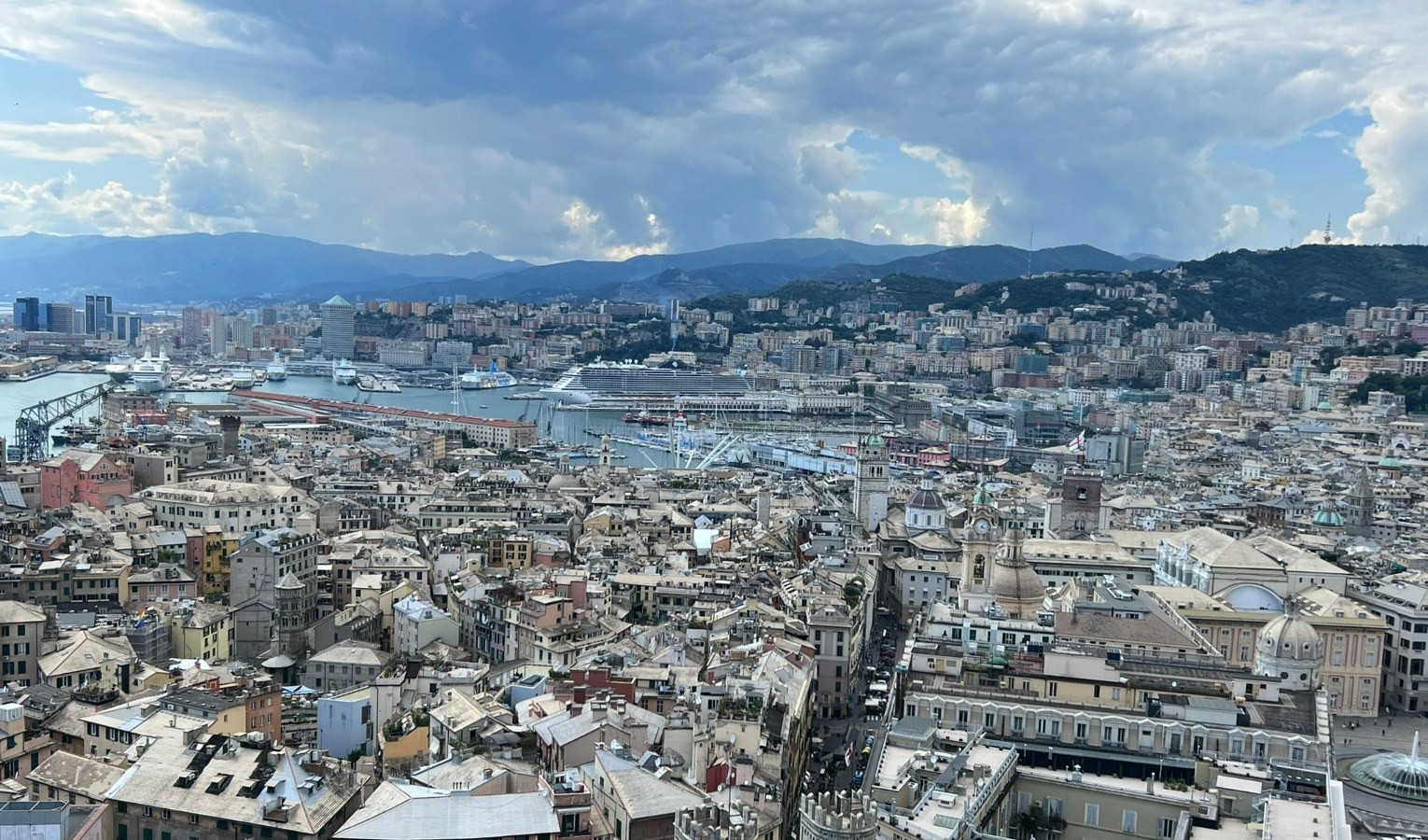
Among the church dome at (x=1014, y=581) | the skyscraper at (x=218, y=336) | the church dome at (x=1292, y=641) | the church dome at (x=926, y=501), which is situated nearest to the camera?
the church dome at (x=1292, y=641)

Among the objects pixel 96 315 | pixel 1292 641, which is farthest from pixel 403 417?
pixel 96 315

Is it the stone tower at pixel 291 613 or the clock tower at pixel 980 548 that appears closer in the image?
the stone tower at pixel 291 613

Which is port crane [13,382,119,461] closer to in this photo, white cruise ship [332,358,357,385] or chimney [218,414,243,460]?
chimney [218,414,243,460]

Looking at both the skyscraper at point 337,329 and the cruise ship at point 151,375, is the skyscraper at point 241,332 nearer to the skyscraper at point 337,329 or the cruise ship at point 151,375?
the skyscraper at point 337,329

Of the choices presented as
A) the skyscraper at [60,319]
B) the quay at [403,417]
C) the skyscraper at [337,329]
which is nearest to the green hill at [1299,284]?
the quay at [403,417]

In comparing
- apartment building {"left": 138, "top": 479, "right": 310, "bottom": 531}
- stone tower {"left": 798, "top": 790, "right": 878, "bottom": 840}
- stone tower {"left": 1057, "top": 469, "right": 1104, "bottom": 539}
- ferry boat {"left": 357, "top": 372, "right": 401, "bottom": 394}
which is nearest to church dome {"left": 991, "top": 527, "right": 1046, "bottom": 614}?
stone tower {"left": 798, "top": 790, "right": 878, "bottom": 840}
